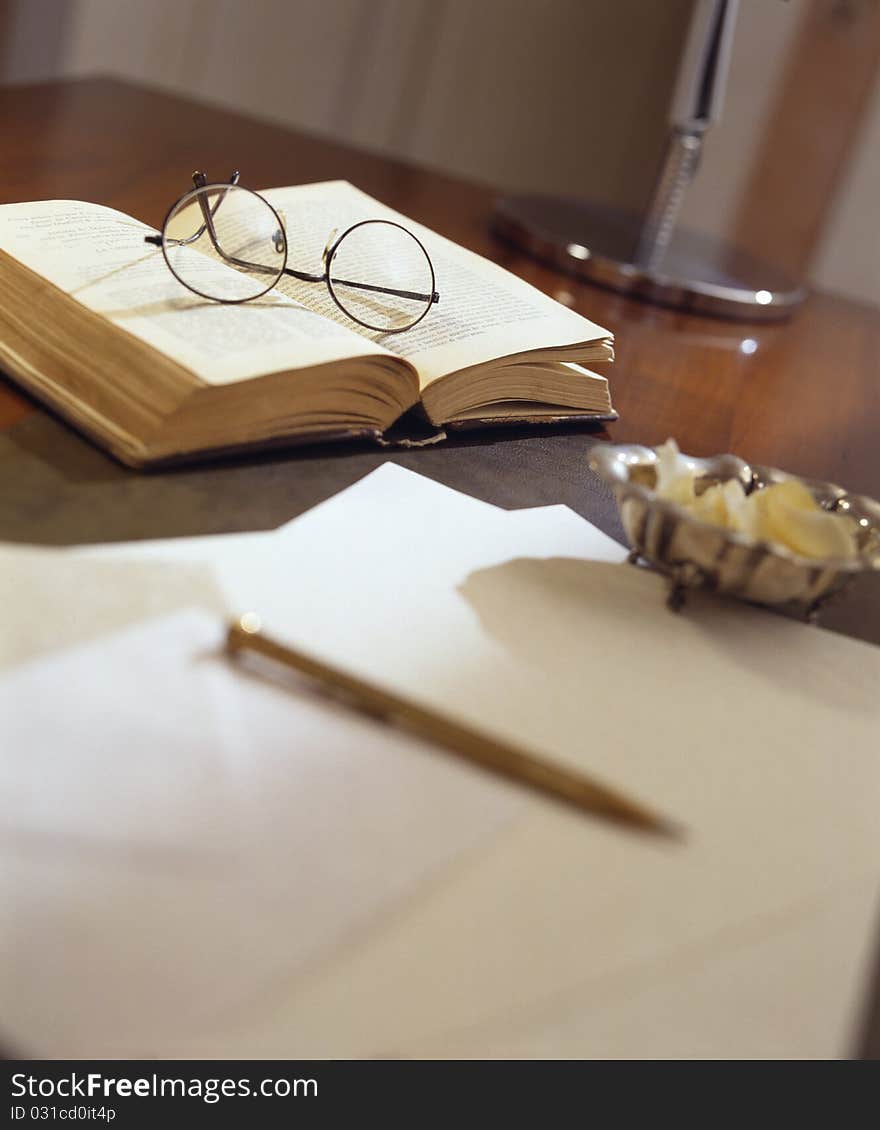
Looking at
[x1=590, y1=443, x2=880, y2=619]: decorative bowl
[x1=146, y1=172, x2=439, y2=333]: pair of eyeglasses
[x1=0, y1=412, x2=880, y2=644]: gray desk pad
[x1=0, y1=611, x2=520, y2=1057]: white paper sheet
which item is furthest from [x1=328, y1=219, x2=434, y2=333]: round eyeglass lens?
[x1=0, y1=611, x2=520, y2=1057]: white paper sheet

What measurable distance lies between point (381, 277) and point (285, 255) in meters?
0.08

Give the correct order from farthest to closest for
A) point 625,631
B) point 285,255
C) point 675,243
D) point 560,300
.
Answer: point 675,243 → point 560,300 → point 285,255 → point 625,631

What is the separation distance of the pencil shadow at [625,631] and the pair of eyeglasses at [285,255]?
288mm

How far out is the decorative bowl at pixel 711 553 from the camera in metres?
0.67

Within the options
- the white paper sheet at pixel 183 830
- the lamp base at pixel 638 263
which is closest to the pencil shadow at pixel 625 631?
the white paper sheet at pixel 183 830

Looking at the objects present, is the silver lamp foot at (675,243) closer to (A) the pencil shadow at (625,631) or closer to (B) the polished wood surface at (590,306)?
(B) the polished wood surface at (590,306)

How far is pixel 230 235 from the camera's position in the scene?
3.11 feet

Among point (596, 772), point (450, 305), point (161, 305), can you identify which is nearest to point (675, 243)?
point (450, 305)

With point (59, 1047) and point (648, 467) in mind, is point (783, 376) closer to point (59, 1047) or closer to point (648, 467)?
point (648, 467)

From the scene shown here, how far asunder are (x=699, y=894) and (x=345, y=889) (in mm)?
141

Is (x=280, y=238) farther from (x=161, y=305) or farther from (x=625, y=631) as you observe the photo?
(x=625, y=631)

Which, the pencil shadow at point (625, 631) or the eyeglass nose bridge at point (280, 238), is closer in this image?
the pencil shadow at point (625, 631)
